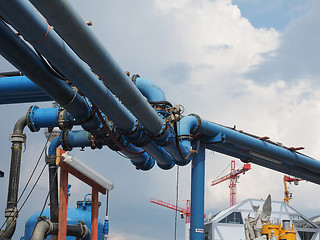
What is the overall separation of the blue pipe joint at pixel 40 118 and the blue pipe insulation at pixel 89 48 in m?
5.68

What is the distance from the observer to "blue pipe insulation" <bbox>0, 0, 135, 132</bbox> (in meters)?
9.97

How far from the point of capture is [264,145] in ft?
86.7

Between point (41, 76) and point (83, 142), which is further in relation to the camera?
point (83, 142)

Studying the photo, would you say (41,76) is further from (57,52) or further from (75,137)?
(75,137)

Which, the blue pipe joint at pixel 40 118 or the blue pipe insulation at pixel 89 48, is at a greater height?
the blue pipe joint at pixel 40 118

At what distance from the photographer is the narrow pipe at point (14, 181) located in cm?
1667

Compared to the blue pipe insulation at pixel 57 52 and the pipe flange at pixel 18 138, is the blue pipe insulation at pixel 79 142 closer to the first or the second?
the pipe flange at pixel 18 138

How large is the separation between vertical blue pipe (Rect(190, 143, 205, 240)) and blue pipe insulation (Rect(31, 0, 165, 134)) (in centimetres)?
904

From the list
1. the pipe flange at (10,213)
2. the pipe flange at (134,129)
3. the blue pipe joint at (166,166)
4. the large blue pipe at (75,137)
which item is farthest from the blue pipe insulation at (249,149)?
the pipe flange at (10,213)

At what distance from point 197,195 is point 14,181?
9417 mm

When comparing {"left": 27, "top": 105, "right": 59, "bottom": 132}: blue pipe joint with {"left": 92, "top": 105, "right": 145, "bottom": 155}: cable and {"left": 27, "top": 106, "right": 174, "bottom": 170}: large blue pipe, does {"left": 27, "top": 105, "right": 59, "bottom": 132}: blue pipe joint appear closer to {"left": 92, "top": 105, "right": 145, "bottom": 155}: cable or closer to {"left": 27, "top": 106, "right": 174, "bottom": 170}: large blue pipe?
{"left": 27, "top": 106, "right": 174, "bottom": 170}: large blue pipe

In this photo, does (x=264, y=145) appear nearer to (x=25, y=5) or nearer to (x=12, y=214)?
(x=12, y=214)

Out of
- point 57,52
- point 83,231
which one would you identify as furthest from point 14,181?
point 57,52

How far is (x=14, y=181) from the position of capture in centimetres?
1741
